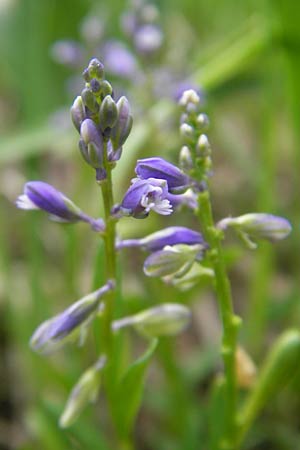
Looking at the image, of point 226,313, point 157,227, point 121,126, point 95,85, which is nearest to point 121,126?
point 121,126

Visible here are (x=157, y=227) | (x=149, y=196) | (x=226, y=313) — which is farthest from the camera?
(x=157, y=227)

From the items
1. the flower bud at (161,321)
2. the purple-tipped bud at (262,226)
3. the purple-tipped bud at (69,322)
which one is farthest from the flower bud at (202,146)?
the flower bud at (161,321)

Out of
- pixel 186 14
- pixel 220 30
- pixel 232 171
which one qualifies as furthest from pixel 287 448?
pixel 186 14

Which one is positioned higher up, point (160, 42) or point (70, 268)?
point (160, 42)

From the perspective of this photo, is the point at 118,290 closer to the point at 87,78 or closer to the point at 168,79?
the point at 87,78

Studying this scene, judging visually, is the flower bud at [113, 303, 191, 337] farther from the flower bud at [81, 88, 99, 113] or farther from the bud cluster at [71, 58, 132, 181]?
the flower bud at [81, 88, 99, 113]

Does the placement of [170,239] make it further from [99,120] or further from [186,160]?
[99,120]
